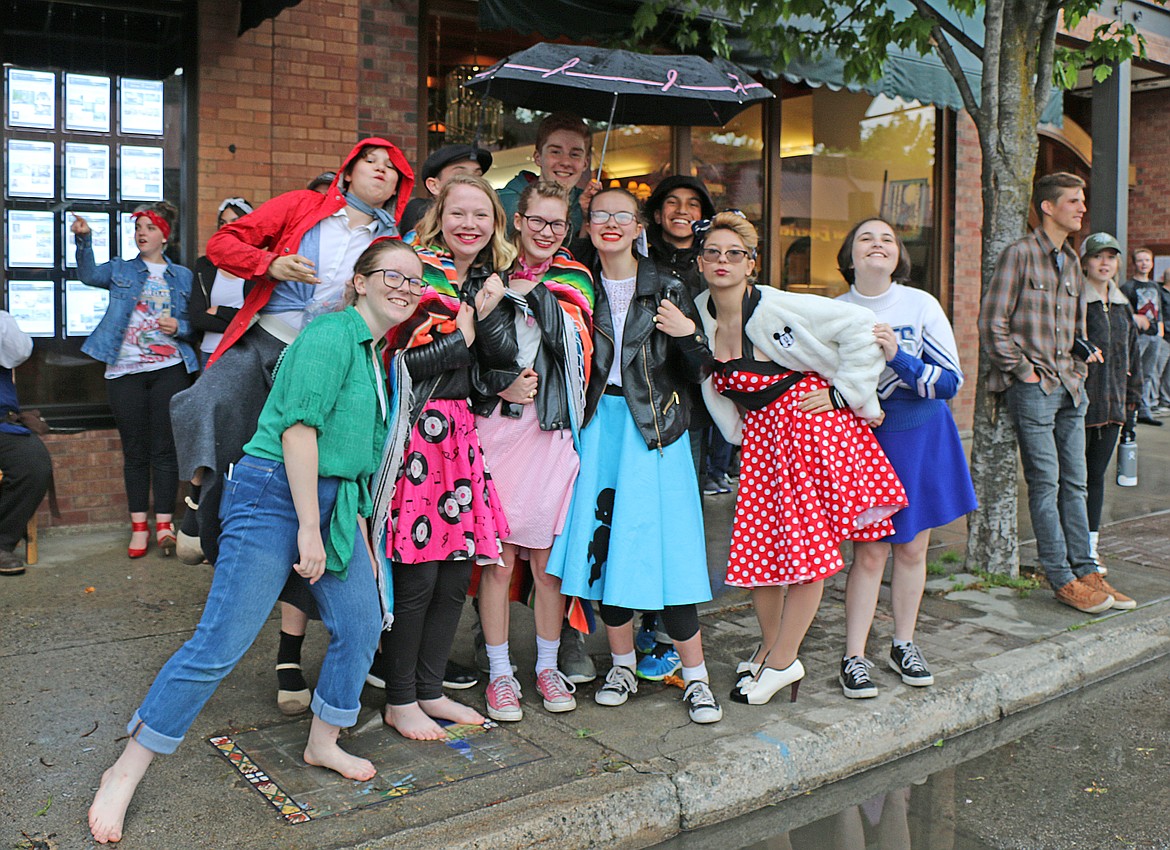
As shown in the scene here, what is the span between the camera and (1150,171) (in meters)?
15.2

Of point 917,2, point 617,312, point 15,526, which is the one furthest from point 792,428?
point 15,526

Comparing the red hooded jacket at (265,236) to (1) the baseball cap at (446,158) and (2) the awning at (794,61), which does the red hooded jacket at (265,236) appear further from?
(2) the awning at (794,61)

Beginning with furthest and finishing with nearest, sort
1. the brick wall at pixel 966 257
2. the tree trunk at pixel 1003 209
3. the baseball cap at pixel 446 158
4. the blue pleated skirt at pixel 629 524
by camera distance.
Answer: the brick wall at pixel 966 257
the tree trunk at pixel 1003 209
the baseball cap at pixel 446 158
the blue pleated skirt at pixel 629 524

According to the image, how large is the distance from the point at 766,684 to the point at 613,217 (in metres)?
1.85

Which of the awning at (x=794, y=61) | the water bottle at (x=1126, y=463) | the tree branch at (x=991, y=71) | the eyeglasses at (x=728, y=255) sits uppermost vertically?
the awning at (x=794, y=61)

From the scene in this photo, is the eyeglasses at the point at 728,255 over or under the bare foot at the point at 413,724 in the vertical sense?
over

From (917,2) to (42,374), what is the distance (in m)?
5.46

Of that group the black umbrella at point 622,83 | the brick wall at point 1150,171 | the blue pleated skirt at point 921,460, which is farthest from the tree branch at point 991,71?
the brick wall at point 1150,171

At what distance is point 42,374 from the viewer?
668 centimetres

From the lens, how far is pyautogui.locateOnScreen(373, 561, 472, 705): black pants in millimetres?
3832

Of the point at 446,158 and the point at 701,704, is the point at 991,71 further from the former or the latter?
the point at 701,704

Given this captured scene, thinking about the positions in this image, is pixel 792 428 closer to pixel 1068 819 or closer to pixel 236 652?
pixel 1068 819

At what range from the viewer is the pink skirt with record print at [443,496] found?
3785 mm

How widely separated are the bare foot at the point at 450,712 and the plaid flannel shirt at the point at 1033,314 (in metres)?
3.24
